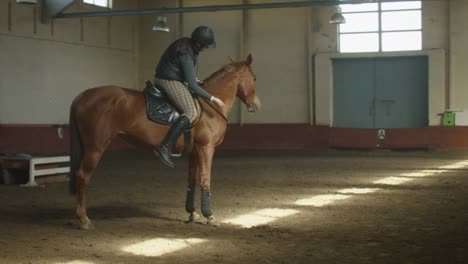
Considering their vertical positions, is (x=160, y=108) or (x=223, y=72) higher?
(x=223, y=72)

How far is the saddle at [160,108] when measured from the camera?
6746 mm

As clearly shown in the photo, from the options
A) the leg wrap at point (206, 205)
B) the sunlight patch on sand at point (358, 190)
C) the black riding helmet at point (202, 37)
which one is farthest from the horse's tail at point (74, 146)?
the sunlight patch on sand at point (358, 190)

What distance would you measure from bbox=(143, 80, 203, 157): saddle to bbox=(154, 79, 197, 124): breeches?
0.08 m

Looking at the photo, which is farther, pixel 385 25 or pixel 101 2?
pixel 101 2

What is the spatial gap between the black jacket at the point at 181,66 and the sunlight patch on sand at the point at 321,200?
265cm

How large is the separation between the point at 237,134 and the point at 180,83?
16.0 metres

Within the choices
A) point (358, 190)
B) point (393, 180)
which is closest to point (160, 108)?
point (358, 190)

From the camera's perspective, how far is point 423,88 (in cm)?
2192

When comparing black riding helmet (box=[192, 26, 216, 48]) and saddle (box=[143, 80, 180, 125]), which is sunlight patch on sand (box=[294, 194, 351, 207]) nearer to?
saddle (box=[143, 80, 180, 125])

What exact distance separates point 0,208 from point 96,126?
8.74 feet

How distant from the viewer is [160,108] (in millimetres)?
6777

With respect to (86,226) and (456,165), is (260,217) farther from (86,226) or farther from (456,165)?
(456,165)

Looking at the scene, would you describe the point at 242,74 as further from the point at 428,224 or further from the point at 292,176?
the point at 292,176

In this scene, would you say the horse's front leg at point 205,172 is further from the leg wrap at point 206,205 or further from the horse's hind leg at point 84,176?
the horse's hind leg at point 84,176
